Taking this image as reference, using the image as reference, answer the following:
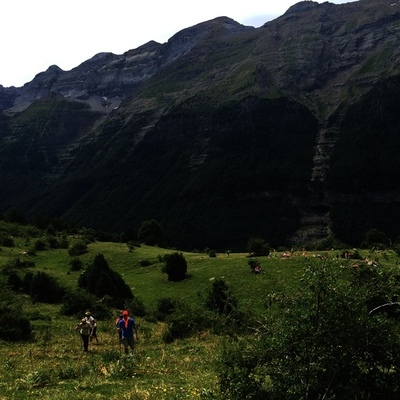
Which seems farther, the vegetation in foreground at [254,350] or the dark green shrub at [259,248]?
the dark green shrub at [259,248]

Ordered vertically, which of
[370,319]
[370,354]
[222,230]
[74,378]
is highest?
[370,319]

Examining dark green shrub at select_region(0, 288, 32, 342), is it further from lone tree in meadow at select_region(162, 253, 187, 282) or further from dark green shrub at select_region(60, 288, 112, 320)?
Answer: lone tree in meadow at select_region(162, 253, 187, 282)

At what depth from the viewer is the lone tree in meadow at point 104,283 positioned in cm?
4362

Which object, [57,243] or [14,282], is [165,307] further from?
[57,243]

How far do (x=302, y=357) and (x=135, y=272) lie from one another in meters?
47.5

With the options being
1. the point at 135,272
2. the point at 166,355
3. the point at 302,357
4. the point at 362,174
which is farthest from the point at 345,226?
the point at 302,357

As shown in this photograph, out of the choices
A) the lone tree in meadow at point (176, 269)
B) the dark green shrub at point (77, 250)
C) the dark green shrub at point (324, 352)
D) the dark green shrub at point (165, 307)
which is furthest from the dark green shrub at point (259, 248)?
the dark green shrub at point (324, 352)

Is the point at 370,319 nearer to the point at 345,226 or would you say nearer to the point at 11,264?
the point at 11,264

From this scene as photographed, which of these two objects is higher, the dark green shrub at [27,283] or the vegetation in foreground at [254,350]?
the vegetation in foreground at [254,350]

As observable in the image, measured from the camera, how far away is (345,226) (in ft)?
563

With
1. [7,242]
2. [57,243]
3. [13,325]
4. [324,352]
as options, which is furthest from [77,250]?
[324,352]

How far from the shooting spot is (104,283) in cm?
4366

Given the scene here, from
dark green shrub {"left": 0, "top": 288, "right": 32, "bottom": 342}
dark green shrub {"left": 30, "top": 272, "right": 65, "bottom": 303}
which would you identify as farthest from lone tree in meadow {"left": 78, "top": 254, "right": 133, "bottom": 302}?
dark green shrub {"left": 0, "top": 288, "right": 32, "bottom": 342}

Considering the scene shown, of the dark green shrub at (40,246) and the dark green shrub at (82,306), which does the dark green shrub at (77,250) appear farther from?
the dark green shrub at (82,306)
